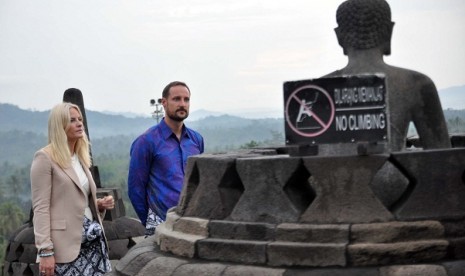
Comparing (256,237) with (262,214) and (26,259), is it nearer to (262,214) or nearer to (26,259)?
(262,214)

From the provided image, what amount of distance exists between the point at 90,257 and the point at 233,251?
143cm

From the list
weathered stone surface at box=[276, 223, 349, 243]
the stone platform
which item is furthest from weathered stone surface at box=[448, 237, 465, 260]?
weathered stone surface at box=[276, 223, 349, 243]

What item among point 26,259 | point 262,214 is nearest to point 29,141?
point 26,259

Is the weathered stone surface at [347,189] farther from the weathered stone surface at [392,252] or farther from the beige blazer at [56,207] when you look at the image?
the beige blazer at [56,207]

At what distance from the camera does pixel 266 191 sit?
5.43 metres

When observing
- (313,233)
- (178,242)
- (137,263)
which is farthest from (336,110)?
(137,263)

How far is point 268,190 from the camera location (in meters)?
5.43

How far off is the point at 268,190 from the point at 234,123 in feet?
501

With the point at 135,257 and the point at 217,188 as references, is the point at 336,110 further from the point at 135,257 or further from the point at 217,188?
the point at 135,257

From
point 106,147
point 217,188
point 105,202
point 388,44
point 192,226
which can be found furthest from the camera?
point 106,147

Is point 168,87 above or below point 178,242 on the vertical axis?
above

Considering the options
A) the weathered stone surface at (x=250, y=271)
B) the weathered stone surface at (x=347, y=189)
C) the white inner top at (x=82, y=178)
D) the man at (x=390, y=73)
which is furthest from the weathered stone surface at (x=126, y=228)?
the weathered stone surface at (x=347, y=189)

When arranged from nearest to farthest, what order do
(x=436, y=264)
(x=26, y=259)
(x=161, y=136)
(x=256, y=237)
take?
(x=436, y=264), (x=256, y=237), (x=161, y=136), (x=26, y=259)

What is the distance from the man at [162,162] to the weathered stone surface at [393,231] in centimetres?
225
